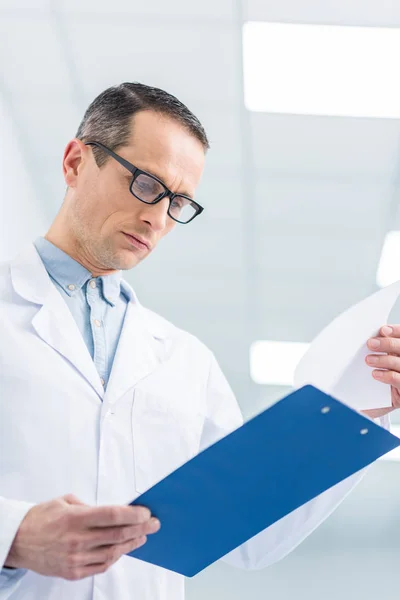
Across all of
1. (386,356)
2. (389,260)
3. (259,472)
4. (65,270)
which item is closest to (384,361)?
(386,356)

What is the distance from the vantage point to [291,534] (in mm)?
1382

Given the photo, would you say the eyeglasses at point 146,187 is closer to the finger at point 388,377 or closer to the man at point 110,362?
the man at point 110,362

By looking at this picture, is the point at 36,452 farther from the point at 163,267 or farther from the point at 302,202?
the point at 163,267

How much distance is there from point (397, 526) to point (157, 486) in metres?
9.59

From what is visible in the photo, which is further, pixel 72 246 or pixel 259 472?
pixel 72 246


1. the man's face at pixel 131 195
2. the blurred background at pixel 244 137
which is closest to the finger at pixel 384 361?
the man's face at pixel 131 195

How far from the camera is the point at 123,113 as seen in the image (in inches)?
59.4

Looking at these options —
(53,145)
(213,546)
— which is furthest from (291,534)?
(53,145)

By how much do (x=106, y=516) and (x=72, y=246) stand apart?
77 cm

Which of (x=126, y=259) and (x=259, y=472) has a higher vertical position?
(x=126, y=259)

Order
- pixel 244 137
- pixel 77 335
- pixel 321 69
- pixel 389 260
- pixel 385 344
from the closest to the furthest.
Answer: pixel 385 344 < pixel 77 335 < pixel 321 69 < pixel 244 137 < pixel 389 260

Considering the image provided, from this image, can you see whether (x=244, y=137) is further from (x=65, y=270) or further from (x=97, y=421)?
(x=97, y=421)

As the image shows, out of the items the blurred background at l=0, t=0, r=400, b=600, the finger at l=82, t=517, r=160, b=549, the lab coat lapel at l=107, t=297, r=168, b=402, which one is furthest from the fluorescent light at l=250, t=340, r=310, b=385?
the finger at l=82, t=517, r=160, b=549

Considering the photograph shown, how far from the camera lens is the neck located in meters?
1.45
